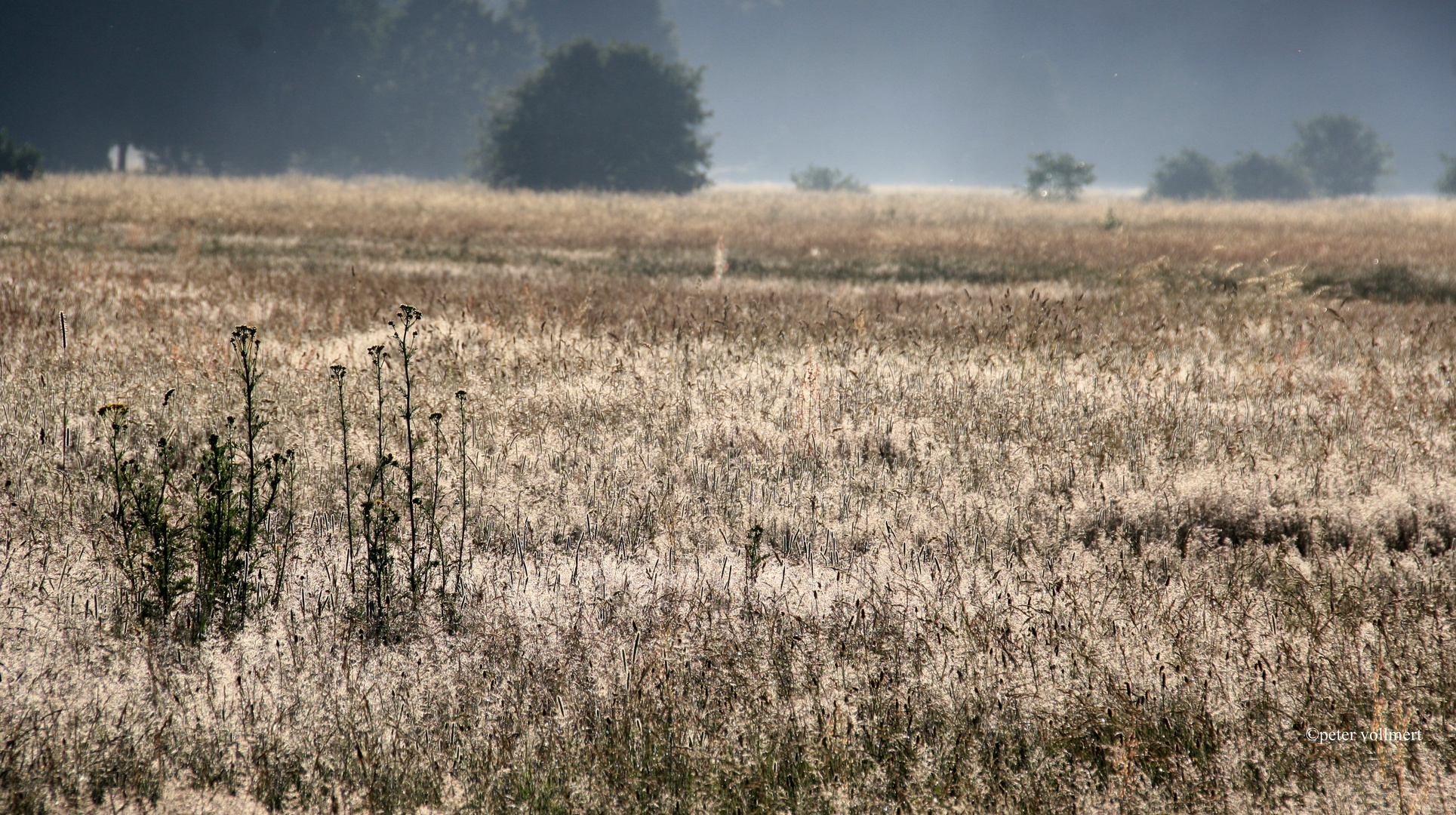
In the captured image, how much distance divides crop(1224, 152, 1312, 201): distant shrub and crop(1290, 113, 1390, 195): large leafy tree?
3.81 metres

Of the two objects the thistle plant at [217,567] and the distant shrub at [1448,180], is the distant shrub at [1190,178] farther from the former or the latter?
the thistle plant at [217,567]

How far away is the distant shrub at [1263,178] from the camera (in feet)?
207

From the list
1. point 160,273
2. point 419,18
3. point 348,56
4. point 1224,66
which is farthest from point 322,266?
point 1224,66

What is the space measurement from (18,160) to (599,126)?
23.1 meters

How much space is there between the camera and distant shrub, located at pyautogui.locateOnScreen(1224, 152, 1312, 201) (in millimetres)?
63094

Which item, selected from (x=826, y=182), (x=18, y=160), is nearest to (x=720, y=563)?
(x=18, y=160)

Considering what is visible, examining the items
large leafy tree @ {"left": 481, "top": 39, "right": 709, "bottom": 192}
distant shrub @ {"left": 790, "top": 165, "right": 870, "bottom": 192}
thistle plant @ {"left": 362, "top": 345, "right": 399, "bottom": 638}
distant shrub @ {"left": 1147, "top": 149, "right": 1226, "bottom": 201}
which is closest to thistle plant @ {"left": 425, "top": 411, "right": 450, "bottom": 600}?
thistle plant @ {"left": 362, "top": 345, "right": 399, "bottom": 638}

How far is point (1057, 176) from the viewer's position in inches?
1996

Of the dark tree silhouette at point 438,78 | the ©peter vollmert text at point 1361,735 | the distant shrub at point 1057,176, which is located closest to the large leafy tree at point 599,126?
the distant shrub at point 1057,176

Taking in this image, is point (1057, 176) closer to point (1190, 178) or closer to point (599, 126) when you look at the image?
point (1190, 178)

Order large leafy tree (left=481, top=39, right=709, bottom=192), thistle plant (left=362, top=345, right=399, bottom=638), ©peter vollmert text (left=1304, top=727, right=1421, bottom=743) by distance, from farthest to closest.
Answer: large leafy tree (left=481, top=39, right=709, bottom=192)
thistle plant (left=362, top=345, right=399, bottom=638)
©peter vollmert text (left=1304, top=727, right=1421, bottom=743)

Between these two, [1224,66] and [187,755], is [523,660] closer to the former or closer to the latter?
[187,755]

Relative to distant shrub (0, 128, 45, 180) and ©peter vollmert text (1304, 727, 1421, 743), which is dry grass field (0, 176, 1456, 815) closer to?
©peter vollmert text (1304, 727, 1421, 743)

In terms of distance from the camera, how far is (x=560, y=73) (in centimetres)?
4312
